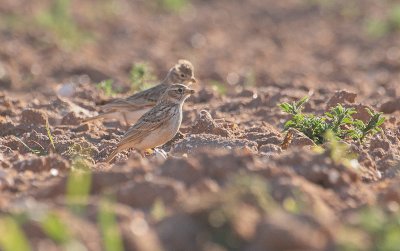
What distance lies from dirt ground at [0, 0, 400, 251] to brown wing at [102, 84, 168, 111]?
25 cm

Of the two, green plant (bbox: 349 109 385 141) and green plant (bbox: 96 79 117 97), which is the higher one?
green plant (bbox: 96 79 117 97)

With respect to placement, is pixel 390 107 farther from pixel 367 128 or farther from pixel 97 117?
pixel 97 117

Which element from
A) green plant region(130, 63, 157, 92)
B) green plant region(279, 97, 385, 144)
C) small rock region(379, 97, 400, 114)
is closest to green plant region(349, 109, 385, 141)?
green plant region(279, 97, 385, 144)

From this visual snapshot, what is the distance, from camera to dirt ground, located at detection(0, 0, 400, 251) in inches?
207

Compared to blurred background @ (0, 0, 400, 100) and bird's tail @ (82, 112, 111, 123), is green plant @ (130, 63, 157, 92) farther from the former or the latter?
bird's tail @ (82, 112, 111, 123)

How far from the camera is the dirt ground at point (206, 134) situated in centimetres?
527

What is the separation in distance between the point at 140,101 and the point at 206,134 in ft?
9.92

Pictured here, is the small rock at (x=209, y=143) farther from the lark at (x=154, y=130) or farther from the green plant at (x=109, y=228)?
the green plant at (x=109, y=228)

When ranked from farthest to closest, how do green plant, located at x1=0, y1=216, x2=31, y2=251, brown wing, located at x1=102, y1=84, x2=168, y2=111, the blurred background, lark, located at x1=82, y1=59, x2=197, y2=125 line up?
1. the blurred background
2. brown wing, located at x1=102, y1=84, x2=168, y2=111
3. lark, located at x1=82, y1=59, x2=197, y2=125
4. green plant, located at x1=0, y1=216, x2=31, y2=251

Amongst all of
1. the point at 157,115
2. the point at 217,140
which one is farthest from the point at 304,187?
the point at 157,115

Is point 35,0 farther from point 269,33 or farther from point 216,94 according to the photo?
point 216,94

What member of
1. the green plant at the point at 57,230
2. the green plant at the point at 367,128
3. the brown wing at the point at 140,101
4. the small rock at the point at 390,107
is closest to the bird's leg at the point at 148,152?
the brown wing at the point at 140,101

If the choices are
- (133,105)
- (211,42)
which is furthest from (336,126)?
(211,42)

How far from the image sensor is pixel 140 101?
11.9 m
